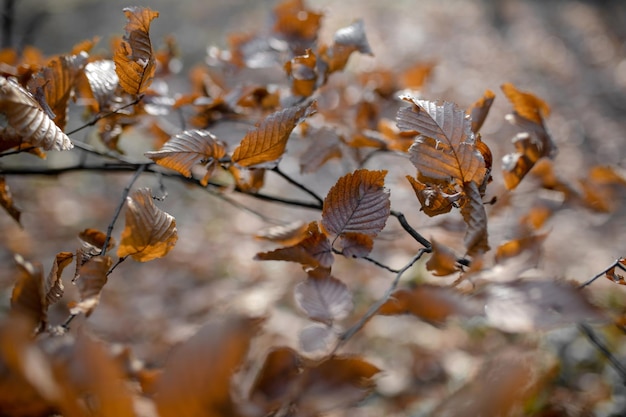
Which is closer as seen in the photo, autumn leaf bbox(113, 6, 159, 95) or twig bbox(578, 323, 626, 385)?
autumn leaf bbox(113, 6, 159, 95)

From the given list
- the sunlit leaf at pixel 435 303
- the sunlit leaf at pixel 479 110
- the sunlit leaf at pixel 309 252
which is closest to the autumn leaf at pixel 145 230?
the sunlit leaf at pixel 309 252

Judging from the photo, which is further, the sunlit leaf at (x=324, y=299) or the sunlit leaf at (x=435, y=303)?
the sunlit leaf at (x=324, y=299)

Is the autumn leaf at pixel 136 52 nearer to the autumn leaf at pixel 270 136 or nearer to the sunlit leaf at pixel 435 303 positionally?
the autumn leaf at pixel 270 136

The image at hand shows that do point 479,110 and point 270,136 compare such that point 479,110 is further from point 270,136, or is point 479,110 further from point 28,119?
point 28,119

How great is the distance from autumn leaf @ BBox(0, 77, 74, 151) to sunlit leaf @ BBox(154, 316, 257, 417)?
1.04 ft

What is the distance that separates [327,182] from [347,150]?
2617 mm

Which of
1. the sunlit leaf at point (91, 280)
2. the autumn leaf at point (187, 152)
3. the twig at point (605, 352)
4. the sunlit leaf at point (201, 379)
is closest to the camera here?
the sunlit leaf at point (201, 379)

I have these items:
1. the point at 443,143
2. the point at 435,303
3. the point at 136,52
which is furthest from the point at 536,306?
the point at 136,52

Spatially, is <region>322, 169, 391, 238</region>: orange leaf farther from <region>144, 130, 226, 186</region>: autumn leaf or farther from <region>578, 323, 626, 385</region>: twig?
<region>578, 323, 626, 385</region>: twig

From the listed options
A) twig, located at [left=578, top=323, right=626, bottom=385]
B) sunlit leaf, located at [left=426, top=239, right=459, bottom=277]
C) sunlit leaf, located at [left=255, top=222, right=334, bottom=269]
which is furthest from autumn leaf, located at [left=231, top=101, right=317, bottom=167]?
twig, located at [left=578, top=323, right=626, bottom=385]

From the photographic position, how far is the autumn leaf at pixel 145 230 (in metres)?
0.49

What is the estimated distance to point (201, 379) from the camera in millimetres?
320

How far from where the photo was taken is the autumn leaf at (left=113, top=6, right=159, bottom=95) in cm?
58

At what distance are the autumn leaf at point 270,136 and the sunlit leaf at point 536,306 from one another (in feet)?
1.02
